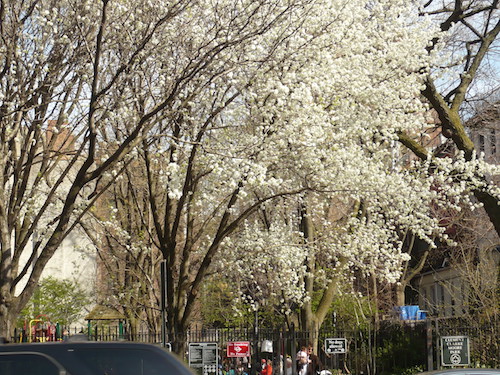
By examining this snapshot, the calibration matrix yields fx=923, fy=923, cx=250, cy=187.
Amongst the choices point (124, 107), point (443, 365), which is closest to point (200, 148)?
point (124, 107)

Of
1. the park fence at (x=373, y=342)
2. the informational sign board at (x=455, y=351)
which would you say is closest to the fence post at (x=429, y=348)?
the park fence at (x=373, y=342)

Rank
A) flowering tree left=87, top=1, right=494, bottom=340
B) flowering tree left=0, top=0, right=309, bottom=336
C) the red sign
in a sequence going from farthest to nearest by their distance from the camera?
1. the red sign
2. flowering tree left=87, top=1, right=494, bottom=340
3. flowering tree left=0, top=0, right=309, bottom=336

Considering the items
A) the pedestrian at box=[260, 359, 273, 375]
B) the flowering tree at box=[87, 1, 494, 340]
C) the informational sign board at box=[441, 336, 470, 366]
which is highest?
the flowering tree at box=[87, 1, 494, 340]

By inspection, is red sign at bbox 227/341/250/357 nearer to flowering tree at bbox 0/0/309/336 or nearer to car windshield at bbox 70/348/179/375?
flowering tree at bbox 0/0/309/336

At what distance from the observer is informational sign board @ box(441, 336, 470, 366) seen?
18016 millimetres

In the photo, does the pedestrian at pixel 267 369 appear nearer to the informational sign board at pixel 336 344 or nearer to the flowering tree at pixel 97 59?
the informational sign board at pixel 336 344

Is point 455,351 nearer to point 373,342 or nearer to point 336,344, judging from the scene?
point 336,344

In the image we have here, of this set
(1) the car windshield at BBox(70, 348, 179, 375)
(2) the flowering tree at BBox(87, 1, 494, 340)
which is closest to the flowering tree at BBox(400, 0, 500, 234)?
(2) the flowering tree at BBox(87, 1, 494, 340)

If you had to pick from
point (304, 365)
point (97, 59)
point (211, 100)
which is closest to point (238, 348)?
point (304, 365)

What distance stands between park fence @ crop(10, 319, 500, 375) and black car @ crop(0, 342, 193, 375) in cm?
1140

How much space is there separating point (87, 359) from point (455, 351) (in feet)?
40.6

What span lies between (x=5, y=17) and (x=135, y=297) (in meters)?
13.5

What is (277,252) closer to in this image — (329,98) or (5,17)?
(329,98)

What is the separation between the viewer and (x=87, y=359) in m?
7.07
